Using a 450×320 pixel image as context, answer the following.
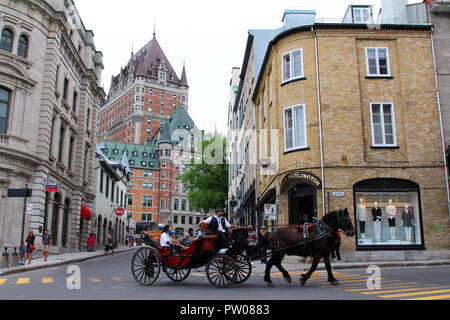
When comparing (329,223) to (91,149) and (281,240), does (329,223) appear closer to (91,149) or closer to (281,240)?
(281,240)

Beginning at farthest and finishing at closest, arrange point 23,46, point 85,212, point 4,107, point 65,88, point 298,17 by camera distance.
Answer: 1. point 85,212
2. point 65,88
3. point 298,17
4. point 23,46
5. point 4,107

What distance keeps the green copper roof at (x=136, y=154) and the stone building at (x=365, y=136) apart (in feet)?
310

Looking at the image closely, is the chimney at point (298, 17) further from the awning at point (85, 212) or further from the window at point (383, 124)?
the awning at point (85, 212)

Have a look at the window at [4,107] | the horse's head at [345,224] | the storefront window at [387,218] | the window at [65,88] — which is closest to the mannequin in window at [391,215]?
the storefront window at [387,218]

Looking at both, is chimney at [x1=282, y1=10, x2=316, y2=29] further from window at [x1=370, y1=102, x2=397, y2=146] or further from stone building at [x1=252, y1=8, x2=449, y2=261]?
window at [x1=370, y1=102, x2=397, y2=146]

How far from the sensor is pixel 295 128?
2192 centimetres

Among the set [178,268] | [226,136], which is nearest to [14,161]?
[178,268]

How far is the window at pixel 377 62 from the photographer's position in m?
22.0

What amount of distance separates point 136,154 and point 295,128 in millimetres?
98534

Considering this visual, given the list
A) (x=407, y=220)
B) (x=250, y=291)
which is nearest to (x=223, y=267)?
(x=250, y=291)

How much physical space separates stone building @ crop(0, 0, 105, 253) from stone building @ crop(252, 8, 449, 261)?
45.4 feet

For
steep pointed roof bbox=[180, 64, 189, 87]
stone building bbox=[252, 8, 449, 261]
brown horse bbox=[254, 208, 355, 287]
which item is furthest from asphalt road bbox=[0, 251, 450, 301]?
steep pointed roof bbox=[180, 64, 189, 87]

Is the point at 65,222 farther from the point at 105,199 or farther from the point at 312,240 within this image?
the point at 312,240

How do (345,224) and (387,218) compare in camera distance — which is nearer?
(345,224)
